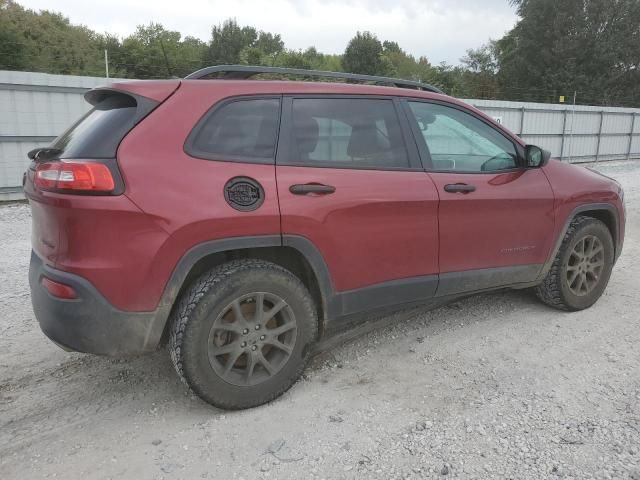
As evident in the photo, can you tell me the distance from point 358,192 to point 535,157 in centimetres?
157

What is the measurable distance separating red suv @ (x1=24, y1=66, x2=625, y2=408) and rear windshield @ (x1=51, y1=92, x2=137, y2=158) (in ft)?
0.04

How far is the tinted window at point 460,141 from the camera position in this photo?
3.39 meters

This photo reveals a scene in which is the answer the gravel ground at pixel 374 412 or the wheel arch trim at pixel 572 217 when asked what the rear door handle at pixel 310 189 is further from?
the wheel arch trim at pixel 572 217

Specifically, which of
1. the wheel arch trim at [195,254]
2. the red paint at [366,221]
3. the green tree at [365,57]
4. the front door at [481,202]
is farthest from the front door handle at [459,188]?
the green tree at [365,57]

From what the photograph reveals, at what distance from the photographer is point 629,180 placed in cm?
1409

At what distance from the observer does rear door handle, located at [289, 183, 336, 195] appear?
275cm

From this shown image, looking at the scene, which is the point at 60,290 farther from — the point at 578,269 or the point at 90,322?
the point at 578,269

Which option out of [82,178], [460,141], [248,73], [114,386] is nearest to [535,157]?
[460,141]

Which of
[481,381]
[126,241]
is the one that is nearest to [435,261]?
[481,381]

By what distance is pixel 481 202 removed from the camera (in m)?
3.44

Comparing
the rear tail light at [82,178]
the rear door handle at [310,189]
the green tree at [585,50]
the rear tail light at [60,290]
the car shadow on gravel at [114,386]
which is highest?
the green tree at [585,50]

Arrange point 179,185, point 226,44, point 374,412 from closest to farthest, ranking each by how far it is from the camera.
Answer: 1. point 179,185
2. point 374,412
3. point 226,44

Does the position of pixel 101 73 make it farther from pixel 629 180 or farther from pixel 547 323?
pixel 547 323

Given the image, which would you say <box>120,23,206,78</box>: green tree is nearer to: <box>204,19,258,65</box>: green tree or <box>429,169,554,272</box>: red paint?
<box>204,19,258,65</box>: green tree
